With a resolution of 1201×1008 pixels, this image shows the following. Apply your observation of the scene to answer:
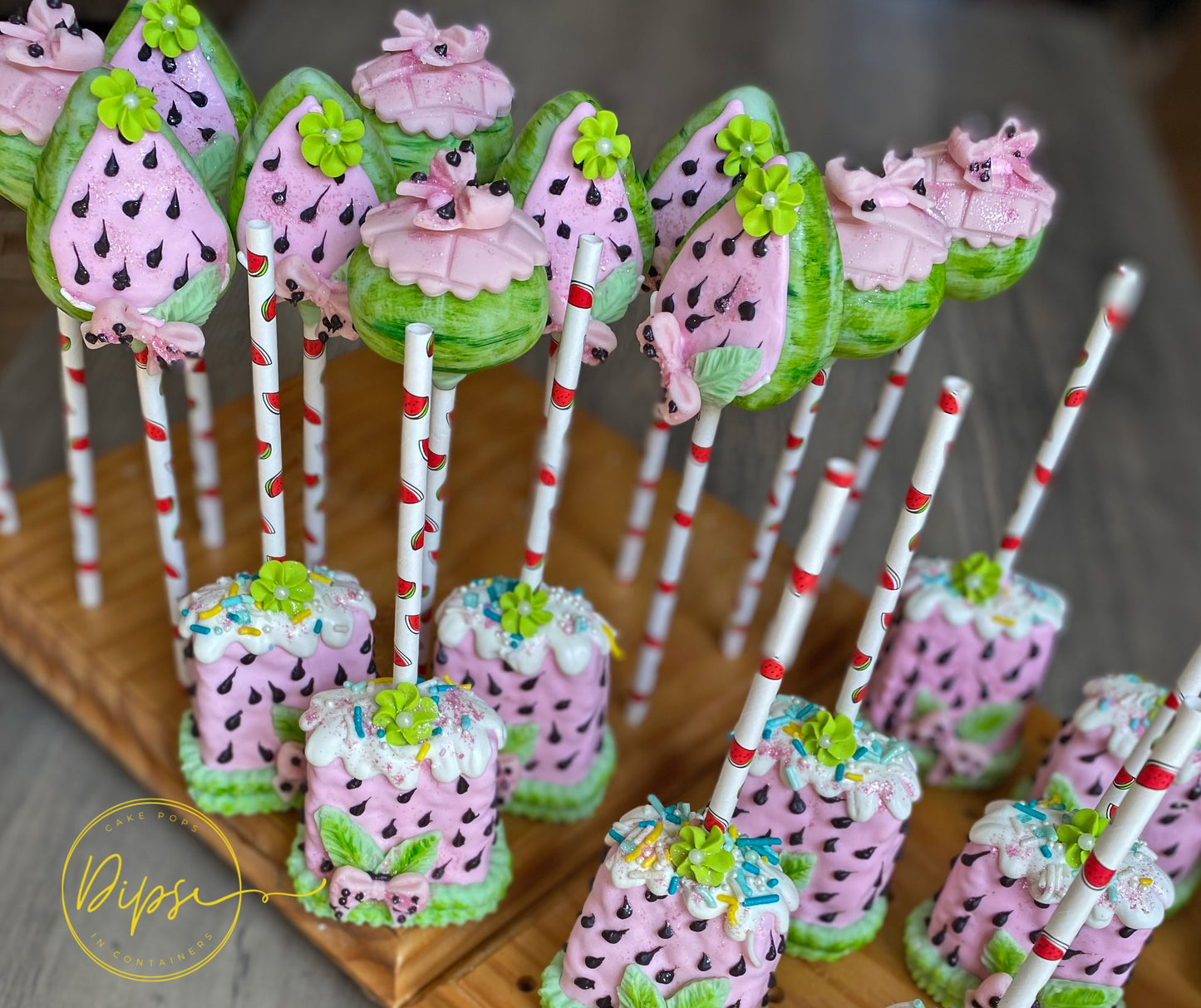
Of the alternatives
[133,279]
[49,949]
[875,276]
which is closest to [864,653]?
[875,276]

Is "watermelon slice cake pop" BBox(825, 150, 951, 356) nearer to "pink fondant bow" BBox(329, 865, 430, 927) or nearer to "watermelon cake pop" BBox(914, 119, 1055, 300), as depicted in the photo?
"watermelon cake pop" BBox(914, 119, 1055, 300)

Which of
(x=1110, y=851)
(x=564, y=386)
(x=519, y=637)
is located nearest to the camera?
(x=1110, y=851)

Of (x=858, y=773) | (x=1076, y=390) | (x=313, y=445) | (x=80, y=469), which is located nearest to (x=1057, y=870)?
(x=858, y=773)

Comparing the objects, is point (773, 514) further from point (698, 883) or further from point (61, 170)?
point (61, 170)

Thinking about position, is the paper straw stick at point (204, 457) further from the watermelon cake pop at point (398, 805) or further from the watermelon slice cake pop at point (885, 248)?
the watermelon slice cake pop at point (885, 248)

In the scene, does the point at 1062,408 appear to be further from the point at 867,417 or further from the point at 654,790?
the point at 654,790
